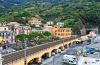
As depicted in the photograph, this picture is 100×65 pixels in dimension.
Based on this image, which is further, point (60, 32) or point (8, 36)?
point (60, 32)

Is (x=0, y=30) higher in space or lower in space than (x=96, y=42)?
higher

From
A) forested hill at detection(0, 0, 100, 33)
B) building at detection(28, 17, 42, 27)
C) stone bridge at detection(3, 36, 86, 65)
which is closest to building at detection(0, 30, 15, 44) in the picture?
stone bridge at detection(3, 36, 86, 65)

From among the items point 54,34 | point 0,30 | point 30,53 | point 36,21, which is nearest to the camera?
point 30,53

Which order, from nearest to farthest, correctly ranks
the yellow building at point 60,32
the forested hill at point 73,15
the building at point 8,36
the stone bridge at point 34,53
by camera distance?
1. the stone bridge at point 34,53
2. the building at point 8,36
3. the yellow building at point 60,32
4. the forested hill at point 73,15

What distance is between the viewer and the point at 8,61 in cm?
2961

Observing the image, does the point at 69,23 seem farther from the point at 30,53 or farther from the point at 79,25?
the point at 30,53

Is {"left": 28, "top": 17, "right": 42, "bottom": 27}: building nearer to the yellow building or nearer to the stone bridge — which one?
the yellow building

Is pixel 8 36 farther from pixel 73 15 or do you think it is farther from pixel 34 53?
pixel 73 15

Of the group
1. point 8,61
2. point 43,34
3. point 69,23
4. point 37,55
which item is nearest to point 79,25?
point 69,23

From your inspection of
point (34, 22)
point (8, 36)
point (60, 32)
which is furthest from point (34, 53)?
point (34, 22)

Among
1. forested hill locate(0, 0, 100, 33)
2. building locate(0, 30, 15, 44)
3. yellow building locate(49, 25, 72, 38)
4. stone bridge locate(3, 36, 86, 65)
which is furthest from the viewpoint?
forested hill locate(0, 0, 100, 33)

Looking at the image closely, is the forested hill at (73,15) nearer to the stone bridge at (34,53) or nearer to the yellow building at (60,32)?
the yellow building at (60,32)

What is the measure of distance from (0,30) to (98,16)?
47719mm

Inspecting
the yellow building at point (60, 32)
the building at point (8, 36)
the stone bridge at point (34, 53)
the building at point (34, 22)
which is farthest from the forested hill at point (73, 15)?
the building at point (8, 36)
